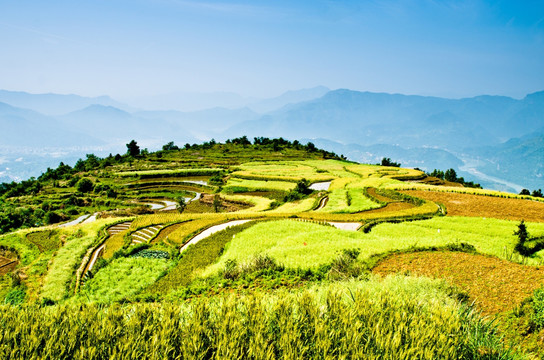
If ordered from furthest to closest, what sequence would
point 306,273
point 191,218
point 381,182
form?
point 381,182
point 191,218
point 306,273

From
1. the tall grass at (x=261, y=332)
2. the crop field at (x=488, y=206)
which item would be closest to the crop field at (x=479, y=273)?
the tall grass at (x=261, y=332)

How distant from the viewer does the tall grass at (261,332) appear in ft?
15.8

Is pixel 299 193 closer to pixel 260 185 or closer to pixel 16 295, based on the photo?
pixel 260 185

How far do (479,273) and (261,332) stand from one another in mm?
10557

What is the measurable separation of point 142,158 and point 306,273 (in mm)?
101925

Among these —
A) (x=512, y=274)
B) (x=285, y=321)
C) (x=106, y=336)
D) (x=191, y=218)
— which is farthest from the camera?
(x=191, y=218)

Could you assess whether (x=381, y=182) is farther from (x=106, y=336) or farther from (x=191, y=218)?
(x=106, y=336)

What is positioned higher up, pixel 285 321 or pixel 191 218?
pixel 285 321

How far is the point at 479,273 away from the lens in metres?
11.4

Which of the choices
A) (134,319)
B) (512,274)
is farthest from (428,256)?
(134,319)

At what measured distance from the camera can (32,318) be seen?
18.9ft

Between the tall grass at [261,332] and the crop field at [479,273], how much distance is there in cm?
381

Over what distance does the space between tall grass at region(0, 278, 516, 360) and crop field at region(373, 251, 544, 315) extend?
12.5ft

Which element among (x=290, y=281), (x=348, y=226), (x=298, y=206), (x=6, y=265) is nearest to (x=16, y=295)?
(x=6, y=265)
